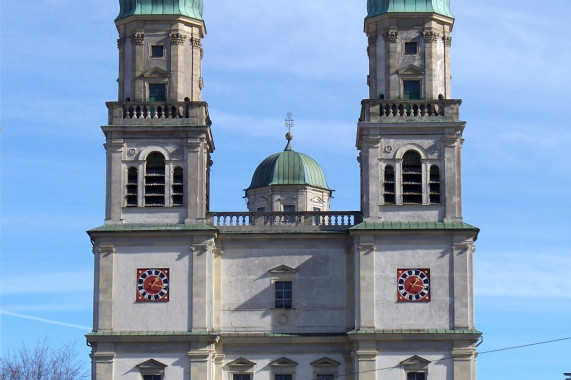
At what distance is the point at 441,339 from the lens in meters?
62.7

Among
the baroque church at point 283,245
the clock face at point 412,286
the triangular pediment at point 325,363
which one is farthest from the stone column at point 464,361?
the triangular pediment at point 325,363

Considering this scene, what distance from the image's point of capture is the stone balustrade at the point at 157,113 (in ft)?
214

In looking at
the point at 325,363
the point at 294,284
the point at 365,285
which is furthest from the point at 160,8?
the point at 325,363

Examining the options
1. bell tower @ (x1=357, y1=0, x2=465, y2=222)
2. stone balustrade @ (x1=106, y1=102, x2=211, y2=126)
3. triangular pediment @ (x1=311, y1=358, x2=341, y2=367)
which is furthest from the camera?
stone balustrade @ (x1=106, y1=102, x2=211, y2=126)

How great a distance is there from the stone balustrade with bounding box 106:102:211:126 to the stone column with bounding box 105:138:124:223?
0.98 m

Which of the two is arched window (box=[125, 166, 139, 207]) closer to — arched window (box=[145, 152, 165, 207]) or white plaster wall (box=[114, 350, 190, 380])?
arched window (box=[145, 152, 165, 207])

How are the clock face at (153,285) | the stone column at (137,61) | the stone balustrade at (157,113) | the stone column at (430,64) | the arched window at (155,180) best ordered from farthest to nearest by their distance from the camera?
the stone column at (137,61) < the stone column at (430,64) < the stone balustrade at (157,113) < the arched window at (155,180) < the clock face at (153,285)

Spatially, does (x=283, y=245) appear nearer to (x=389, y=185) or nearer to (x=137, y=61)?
(x=389, y=185)

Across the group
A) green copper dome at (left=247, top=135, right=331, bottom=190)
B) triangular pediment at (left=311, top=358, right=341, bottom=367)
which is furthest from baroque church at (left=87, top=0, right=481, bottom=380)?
green copper dome at (left=247, top=135, right=331, bottom=190)

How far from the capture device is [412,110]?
6512 centimetres

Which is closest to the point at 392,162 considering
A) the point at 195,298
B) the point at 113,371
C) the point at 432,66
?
the point at 432,66

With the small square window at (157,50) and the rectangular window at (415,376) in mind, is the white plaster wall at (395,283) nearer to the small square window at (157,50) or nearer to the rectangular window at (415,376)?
the rectangular window at (415,376)

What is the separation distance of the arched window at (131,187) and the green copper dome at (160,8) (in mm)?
6420

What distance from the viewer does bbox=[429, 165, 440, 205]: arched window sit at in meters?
64.6
